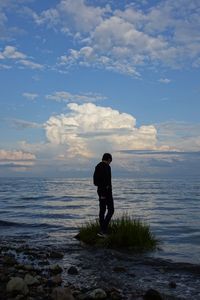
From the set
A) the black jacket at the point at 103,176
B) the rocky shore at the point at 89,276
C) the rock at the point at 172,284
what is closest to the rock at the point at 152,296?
the rocky shore at the point at 89,276

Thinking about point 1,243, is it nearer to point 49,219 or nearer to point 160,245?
point 160,245

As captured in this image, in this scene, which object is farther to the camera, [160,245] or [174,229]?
[174,229]

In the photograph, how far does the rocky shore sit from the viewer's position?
20.7ft

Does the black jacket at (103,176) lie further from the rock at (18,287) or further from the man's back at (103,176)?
the rock at (18,287)

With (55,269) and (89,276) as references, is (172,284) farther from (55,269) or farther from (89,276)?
(55,269)

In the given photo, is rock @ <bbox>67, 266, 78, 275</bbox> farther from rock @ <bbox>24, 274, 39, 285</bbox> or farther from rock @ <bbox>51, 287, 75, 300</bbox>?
rock @ <bbox>51, 287, 75, 300</bbox>

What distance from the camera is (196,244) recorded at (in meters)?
13.4

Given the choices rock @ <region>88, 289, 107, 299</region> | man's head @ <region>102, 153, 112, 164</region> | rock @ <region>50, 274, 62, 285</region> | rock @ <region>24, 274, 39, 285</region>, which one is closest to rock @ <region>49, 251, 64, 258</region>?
rock @ <region>50, 274, 62, 285</region>

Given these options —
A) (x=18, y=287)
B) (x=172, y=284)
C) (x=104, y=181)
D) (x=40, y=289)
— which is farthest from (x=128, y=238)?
(x=18, y=287)

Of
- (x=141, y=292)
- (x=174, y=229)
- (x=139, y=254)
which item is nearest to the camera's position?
(x=141, y=292)

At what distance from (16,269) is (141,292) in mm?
2682

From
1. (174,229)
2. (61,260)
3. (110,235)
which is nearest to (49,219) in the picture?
(174,229)

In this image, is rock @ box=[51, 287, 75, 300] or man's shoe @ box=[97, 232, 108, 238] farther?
man's shoe @ box=[97, 232, 108, 238]

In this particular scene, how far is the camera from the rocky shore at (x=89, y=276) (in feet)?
20.7
